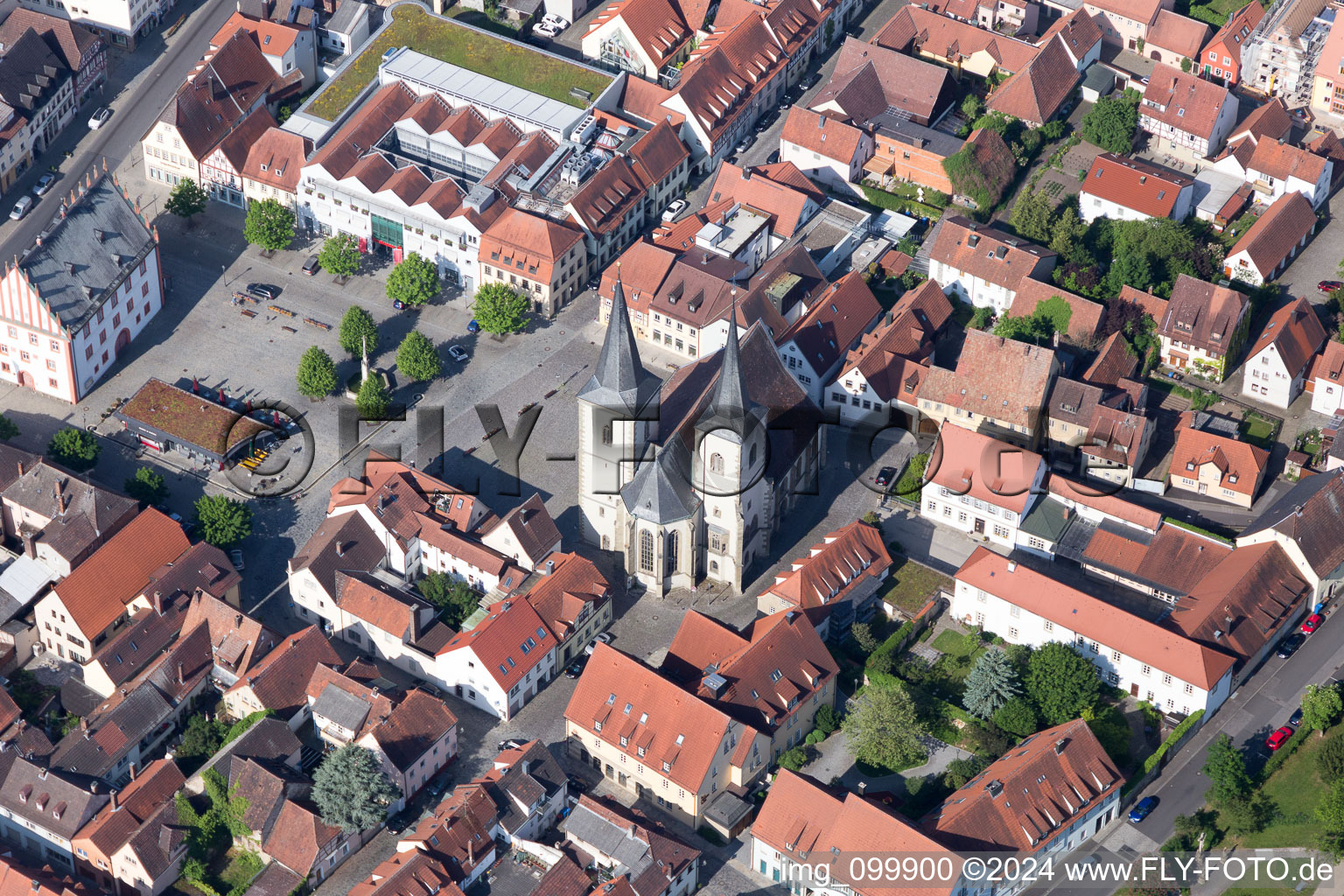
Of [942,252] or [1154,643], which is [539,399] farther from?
[1154,643]

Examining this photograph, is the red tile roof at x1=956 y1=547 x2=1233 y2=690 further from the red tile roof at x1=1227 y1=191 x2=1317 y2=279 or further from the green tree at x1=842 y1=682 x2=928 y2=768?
the red tile roof at x1=1227 y1=191 x2=1317 y2=279

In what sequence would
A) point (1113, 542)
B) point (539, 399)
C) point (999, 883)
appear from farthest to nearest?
point (539, 399) → point (1113, 542) → point (999, 883)

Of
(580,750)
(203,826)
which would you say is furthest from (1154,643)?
(203,826)

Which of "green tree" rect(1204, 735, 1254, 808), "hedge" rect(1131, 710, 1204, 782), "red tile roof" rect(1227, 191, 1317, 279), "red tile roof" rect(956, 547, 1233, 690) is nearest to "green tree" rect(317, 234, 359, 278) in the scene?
"red tile roof" rect(956, 547, 1233, 690)

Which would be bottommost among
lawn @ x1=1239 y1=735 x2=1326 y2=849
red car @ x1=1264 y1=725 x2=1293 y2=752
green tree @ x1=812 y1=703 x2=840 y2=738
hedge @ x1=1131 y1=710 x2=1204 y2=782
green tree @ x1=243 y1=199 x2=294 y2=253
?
lawn @ x1=1239 y1=735 x2=1326 y2=849

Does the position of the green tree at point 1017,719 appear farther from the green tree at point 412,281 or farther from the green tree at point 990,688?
the green tree at point 412,281

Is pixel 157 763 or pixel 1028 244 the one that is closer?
pixel 157 763

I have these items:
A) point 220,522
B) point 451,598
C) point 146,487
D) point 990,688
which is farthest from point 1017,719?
point 146,487
